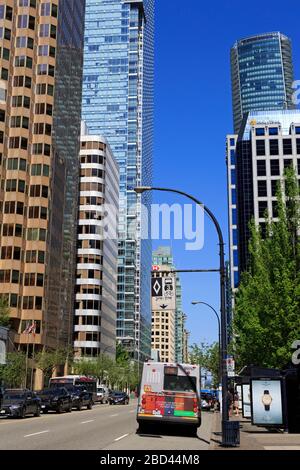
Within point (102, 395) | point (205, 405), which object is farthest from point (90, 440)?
point (102, 395)

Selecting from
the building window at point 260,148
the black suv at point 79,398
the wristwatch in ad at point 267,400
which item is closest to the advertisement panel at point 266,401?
the wristwatch in ad at point 267,400

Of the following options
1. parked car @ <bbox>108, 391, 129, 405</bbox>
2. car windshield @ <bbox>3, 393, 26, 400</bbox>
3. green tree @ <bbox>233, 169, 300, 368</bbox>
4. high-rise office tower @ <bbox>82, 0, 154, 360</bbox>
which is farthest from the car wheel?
high-rise office tower @ <bbox>82, 0, 154, 360</bbox>

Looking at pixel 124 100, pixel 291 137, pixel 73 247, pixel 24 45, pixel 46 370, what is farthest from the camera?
pixel 124 100

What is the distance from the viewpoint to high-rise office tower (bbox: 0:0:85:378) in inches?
3125

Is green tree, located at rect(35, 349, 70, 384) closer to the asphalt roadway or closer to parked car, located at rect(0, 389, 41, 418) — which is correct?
parked car, located at rect(0, 389, 41, 418)

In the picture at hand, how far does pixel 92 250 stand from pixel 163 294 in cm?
9084

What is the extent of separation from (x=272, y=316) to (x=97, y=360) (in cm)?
7089

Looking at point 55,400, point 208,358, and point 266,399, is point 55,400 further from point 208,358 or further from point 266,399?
point 208,358

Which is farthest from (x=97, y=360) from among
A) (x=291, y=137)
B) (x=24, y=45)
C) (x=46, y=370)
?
(x=291, y=137)

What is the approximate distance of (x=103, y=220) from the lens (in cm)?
11731

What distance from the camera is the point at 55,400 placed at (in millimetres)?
34906

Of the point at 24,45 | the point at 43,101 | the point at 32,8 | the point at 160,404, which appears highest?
the point at 32,8

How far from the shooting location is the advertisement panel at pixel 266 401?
76.1 ft

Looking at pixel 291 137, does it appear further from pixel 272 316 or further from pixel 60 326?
pixel 272 316
